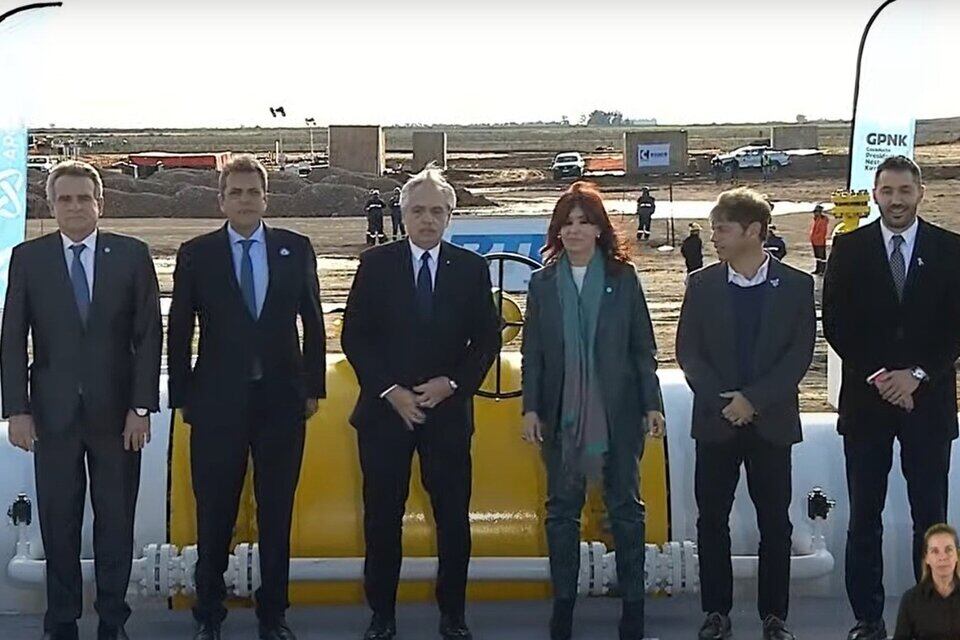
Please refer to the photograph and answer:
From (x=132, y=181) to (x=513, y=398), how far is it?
29561 millimetres

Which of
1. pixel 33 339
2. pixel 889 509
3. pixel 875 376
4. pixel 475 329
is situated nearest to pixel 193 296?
pixel 33 339

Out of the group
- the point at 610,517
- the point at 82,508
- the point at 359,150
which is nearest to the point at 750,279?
the point at 610,517

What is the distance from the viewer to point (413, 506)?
481cm

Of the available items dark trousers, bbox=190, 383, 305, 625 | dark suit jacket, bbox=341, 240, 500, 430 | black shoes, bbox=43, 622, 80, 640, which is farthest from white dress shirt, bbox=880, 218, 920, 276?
black shoes, bbox=43, 622, 80, 640

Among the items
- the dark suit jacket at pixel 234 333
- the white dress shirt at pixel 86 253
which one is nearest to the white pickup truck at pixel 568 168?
the dark suit jacket at pixel 234 333

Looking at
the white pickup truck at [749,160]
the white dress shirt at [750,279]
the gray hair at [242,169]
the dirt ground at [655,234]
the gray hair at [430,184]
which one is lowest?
the dirt ground at [655,234]

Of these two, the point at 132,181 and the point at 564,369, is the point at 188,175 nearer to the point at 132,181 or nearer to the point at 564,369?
the point at 132,181

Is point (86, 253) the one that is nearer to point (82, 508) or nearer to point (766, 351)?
point (82, 508)

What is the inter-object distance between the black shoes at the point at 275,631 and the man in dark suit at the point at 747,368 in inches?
53.1

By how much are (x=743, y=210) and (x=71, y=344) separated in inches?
82.2

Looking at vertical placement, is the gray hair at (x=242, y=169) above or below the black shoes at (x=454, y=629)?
above

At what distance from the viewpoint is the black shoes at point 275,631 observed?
4379mm

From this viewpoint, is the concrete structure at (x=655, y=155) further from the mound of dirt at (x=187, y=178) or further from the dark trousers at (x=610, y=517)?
the dark trousers at (x=610, y=517)

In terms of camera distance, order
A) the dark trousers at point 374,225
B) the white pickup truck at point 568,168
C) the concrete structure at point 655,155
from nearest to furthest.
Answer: the dark trousers at point 374,225 → the white pickup truck at point 568,168 → the concrete structure at point 655,155
